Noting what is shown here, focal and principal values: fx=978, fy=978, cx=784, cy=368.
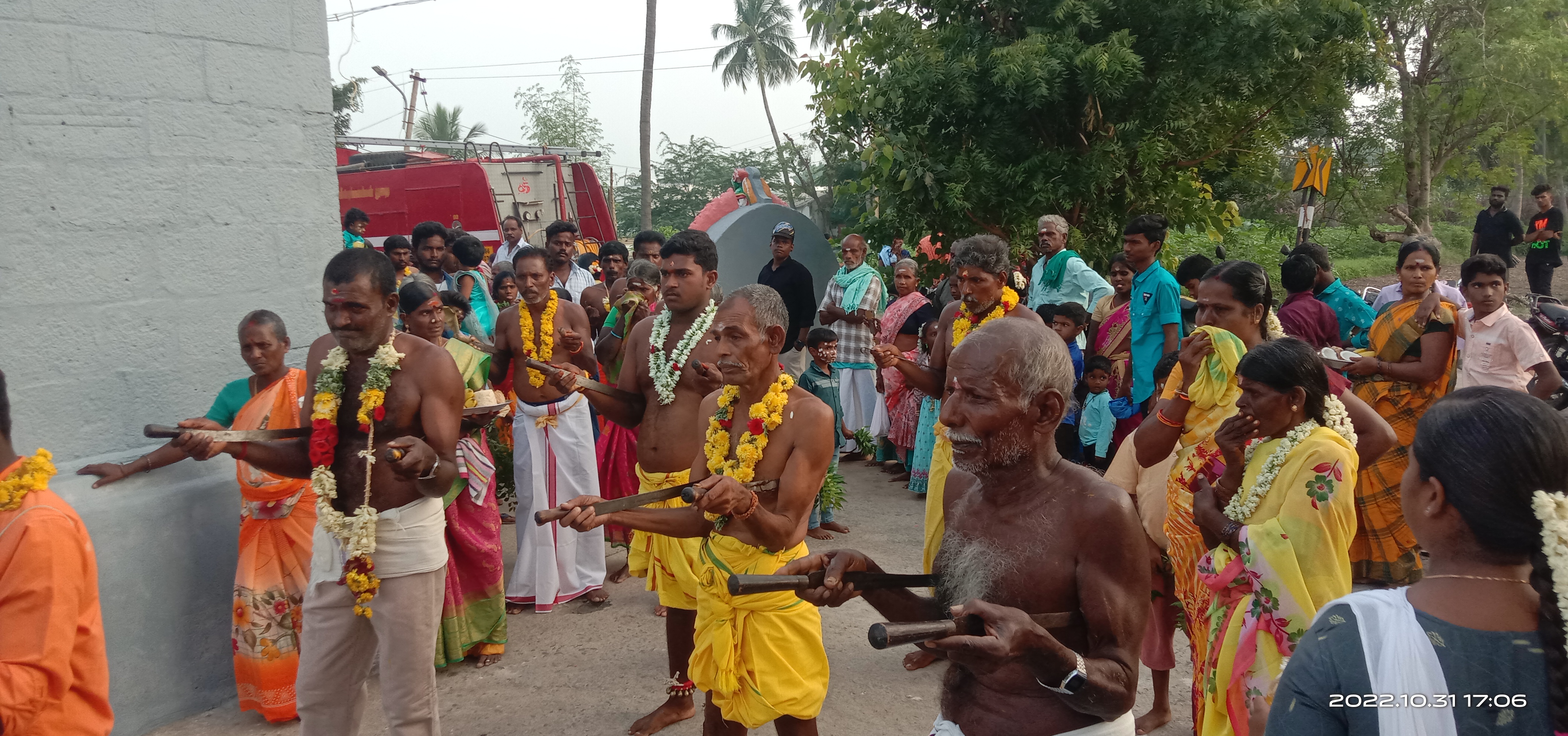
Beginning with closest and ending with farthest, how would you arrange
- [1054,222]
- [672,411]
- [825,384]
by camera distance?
[672,411] → [1054,222] → [825,384]

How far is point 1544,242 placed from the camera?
579 inches

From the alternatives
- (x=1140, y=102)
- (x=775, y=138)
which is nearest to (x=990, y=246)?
(x=1140, y=102)

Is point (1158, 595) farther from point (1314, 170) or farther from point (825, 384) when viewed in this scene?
point (1314, 170)

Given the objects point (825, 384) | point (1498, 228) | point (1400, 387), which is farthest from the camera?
point (1498, 228)

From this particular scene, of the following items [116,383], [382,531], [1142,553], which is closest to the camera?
[1142,553]

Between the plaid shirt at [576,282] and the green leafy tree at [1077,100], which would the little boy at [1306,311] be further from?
the plaid shirt at [576,282]

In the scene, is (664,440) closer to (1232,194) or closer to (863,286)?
(863,286)

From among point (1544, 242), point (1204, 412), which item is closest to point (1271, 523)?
point (1204, 412)

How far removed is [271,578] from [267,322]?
125 cm

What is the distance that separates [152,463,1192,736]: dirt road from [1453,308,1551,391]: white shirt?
3026 mm

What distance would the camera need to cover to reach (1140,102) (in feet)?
31.9

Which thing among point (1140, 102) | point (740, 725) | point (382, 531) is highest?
point (1140, 102)

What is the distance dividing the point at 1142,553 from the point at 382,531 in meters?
2.77

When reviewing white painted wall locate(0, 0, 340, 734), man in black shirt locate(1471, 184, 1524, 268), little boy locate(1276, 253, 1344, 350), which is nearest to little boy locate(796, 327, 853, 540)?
little boy locate(1276, 253, 1344, 350)
